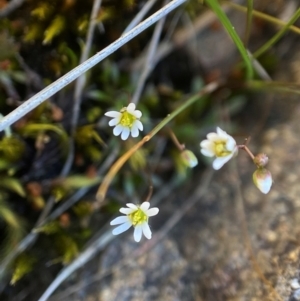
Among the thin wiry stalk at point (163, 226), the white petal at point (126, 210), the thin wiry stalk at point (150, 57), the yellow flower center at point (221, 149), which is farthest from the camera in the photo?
the thin wiry stalk at point (150, 57)

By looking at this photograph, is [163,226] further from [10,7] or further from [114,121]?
[10,7]

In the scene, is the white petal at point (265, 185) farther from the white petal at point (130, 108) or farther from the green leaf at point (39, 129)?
the green leaf at point (39, 129)

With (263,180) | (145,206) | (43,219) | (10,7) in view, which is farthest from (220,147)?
(10,7)

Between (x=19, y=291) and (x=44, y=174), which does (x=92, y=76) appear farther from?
(x=19, y=291)

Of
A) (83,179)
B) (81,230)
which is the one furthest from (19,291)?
(83,179)

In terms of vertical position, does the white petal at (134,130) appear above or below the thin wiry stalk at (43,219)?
above

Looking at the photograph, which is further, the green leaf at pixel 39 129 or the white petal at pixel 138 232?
the green leaf at pixel 39 129

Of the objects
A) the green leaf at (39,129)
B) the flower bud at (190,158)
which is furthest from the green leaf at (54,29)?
the flower bud at (190,158)
